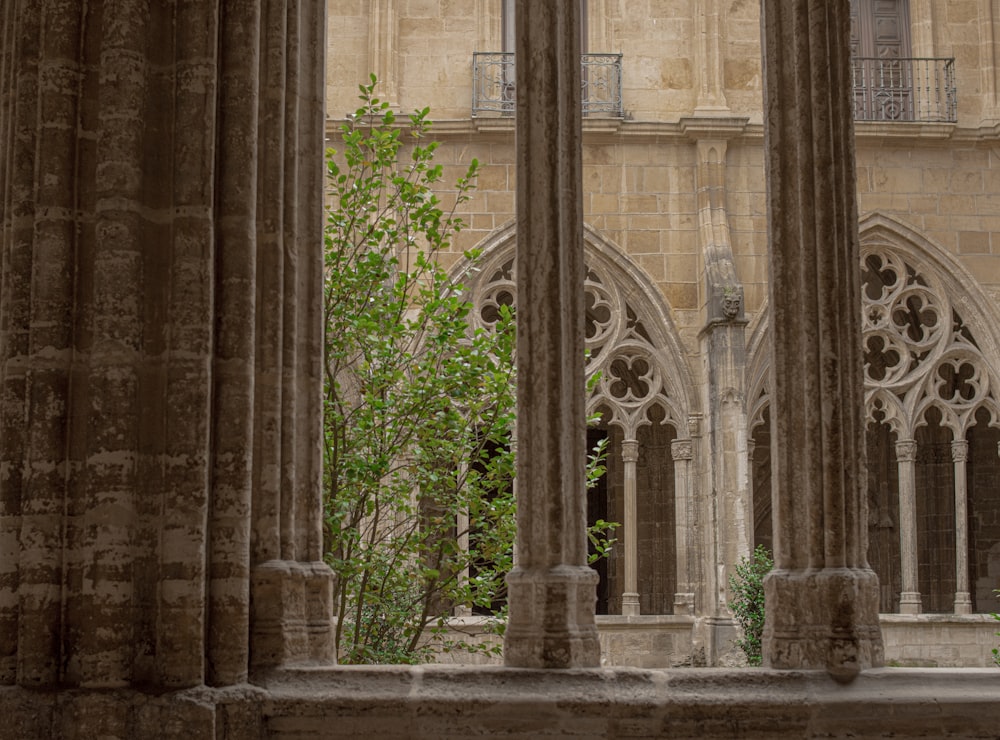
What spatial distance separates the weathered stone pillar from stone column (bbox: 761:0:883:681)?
4.07 ft

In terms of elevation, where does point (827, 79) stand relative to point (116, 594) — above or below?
above

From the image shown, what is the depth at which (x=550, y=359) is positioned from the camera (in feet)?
11.5

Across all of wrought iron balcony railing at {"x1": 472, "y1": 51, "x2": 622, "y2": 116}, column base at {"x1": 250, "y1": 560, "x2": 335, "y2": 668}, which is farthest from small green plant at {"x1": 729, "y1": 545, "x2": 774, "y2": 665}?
column base at {"x1": 250, "y1": 560, "x2": 335, "y2": 668}

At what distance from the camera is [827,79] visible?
3650mm

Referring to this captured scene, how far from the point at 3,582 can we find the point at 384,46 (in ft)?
28.6

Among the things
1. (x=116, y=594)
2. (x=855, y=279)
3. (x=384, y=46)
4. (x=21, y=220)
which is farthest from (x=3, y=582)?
(x=384, y=46)

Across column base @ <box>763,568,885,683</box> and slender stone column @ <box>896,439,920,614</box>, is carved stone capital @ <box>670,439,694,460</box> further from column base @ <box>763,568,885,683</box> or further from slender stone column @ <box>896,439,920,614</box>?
column base @ <box>763,568,885,683</box>

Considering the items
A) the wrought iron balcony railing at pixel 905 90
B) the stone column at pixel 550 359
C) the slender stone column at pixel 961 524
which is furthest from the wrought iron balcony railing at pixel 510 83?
the stone column at pixel 550 359

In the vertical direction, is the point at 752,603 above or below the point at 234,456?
below

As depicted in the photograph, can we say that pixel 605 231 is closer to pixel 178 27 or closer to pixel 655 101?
pixel 655 101

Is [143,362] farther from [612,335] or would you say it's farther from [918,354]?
[918,354]

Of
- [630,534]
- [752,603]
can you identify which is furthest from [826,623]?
[630,534]

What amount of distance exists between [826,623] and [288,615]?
1.37 metres

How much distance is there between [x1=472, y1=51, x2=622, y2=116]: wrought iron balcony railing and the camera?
448 inches
